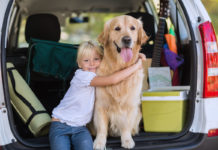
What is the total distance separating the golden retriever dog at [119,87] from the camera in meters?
2.21

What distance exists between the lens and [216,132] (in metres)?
1.99

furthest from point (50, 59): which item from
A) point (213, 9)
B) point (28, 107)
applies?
point (213, 9)

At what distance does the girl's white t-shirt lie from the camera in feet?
6.99

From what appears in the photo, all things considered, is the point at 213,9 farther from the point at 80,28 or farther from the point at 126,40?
the point at 126,40

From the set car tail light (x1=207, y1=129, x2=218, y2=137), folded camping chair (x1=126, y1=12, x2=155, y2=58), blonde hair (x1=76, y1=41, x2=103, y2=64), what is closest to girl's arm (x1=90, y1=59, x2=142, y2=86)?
blonde hair (x1=76, y1=41, x2=103, y2=64)

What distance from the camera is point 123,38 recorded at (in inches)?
85.0

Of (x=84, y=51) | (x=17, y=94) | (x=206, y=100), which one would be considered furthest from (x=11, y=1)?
(x=206, y=100)

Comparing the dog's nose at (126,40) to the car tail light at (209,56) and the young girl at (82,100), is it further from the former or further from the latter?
the car tail light at (209,56)

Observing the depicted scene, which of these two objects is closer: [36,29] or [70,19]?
[36,29]

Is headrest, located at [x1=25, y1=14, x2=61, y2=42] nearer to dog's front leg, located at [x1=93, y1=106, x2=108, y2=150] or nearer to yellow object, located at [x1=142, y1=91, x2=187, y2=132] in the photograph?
dog's front leg, located at [x1=93, y1=106, x2=108, y2=150]

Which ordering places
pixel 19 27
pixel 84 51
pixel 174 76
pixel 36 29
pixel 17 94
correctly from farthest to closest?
pixel 19 27
pixel 36 29
pixel 174 76
pixel 17 94
pixel 84 51

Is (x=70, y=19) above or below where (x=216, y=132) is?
above

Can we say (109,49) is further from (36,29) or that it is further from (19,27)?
(19,27)

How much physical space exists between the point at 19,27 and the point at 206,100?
3.51 meters
